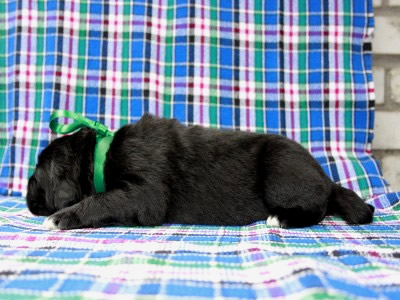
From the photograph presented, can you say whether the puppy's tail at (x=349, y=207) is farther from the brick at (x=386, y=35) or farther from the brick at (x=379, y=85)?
the brick at (x=386, y=35)

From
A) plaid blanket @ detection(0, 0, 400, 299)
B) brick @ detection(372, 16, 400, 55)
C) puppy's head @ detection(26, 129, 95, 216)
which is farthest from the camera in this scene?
brick @ detection(372, 16, 400, 55)

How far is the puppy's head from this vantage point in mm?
2387

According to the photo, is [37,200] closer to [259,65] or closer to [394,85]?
[259,65]

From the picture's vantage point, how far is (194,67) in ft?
11.1

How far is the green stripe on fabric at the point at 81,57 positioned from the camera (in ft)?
11.0

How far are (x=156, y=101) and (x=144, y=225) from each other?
128 centimetres

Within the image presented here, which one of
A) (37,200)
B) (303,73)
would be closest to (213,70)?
(303,73)

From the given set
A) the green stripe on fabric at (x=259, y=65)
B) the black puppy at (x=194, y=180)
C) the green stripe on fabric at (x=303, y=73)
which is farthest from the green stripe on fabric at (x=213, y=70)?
the black puppy at (x=194, y=180)

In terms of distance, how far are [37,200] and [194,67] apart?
57.5 inches

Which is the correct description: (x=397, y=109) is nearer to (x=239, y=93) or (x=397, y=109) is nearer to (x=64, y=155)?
(x=239, y=93)

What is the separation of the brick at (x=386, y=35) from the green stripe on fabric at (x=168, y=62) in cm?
155

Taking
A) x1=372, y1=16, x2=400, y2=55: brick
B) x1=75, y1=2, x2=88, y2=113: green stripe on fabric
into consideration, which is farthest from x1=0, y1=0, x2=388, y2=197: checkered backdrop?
x1=372, y1=16, x2=400, y2=55: brick

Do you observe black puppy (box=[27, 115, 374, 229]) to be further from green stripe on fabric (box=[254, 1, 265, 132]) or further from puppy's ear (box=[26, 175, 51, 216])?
green stripe on fabric (box=[254, 1, 265, 132])

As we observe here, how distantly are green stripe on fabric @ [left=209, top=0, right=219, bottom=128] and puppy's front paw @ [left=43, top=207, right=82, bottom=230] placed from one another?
1418mm
